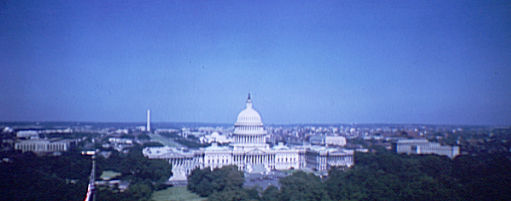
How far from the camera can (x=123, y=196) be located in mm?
39875

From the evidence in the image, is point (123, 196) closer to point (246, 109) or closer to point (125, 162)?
point (125, 162)

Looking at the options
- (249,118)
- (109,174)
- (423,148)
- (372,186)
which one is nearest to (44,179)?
(109,174)

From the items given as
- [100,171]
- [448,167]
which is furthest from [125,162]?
[448,167]

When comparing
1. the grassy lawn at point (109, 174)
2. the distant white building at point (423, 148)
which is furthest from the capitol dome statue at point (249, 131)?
the distant white building at point (423, 148)

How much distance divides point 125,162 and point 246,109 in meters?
30.3

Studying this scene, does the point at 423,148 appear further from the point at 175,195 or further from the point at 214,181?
the point at 175,195

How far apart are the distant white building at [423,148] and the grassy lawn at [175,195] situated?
219ft

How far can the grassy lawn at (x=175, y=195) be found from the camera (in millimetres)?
47003

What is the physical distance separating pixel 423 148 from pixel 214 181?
234 ft

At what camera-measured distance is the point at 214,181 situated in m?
50.7

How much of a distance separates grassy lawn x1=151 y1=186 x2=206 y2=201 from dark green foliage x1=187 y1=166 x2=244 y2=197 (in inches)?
37.3

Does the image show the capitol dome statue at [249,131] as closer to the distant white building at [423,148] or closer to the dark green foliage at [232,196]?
the distant white building at [423,148]

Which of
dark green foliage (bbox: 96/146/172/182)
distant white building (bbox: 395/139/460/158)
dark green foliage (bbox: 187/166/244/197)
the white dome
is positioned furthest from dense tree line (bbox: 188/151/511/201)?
distant white building (bbox: 395/139/460/158)

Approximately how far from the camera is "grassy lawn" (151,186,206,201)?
4700cm
